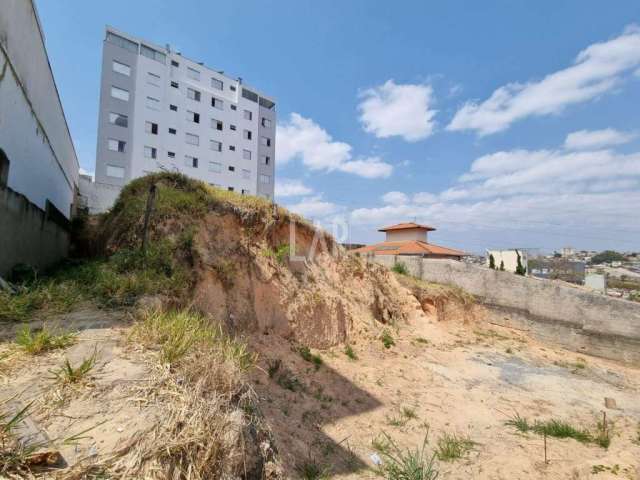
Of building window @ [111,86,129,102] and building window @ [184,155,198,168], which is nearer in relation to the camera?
building window @ [111,86,129,102]

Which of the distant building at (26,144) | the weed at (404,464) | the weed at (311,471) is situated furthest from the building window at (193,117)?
the weed at (311,471)

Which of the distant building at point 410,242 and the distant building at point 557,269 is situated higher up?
the distant building at point 410,242

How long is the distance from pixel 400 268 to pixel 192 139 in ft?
72.8

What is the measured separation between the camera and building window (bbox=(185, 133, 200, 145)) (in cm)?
2709

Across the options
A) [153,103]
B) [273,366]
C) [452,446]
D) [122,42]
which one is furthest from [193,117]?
[452,446]

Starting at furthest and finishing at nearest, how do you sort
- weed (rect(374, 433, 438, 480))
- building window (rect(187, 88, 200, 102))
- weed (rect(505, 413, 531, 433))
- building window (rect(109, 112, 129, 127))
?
building window (rect(187, 88, 200, 102)) → building window (rect(109, 112, 129, 127)) → weed (rect(505, 413, 531, 433)) → weed (rect(374, 433, 438, 480))

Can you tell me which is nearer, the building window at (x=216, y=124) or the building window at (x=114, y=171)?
the building window at (x=114, y=171)

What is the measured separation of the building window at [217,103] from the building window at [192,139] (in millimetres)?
3802

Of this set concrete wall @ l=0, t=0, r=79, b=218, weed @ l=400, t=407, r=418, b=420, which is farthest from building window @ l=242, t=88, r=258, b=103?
weed @ l=400, t=407, r=418, b=420

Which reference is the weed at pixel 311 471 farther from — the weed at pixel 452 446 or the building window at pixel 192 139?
the building window at pixel 192 139

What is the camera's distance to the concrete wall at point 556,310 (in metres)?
9.93

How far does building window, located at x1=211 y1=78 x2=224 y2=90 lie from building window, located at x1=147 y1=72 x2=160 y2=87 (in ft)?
17.0

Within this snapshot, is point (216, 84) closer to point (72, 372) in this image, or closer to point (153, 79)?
point (153, 79)

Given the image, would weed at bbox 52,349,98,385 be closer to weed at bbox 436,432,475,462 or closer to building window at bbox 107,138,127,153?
weed at bbox 436,432,475,462
